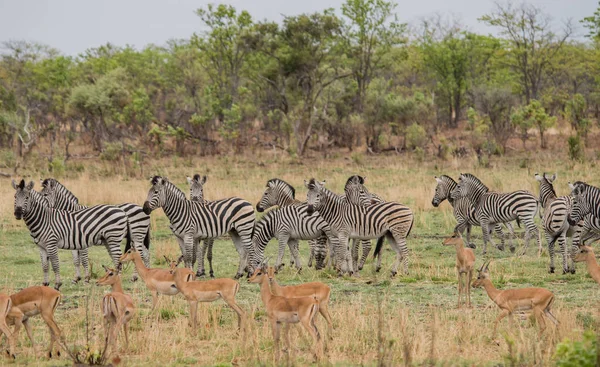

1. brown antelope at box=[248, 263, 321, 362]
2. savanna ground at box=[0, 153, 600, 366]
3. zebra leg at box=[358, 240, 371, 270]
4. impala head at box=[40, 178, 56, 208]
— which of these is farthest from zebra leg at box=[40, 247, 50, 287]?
brown antelope at box=[248, 263, 321, 362]

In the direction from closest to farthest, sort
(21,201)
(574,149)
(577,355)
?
(577,355), (21,201), (574,149)

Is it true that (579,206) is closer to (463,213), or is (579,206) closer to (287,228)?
(463,213)

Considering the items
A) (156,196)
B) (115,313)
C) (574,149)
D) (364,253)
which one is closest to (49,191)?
(156,196)

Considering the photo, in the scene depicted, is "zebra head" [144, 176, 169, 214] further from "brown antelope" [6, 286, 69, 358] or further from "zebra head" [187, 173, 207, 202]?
"brown antelope" [6, 286, 69, 358]

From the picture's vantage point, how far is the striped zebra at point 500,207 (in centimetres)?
1711

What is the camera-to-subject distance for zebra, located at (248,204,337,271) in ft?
48.6

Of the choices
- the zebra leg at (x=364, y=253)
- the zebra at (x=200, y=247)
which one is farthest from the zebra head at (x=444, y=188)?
the zebra at (x=200, y=247)

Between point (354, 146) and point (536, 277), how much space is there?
3036 centimetres

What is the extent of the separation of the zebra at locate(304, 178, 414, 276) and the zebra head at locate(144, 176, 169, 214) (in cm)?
263

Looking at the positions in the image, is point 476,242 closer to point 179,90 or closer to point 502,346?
point 502,346

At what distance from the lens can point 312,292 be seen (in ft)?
30.8

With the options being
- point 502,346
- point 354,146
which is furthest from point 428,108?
point 502,346

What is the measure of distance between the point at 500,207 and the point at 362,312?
7500 mm

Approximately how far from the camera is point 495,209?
1744 cm
